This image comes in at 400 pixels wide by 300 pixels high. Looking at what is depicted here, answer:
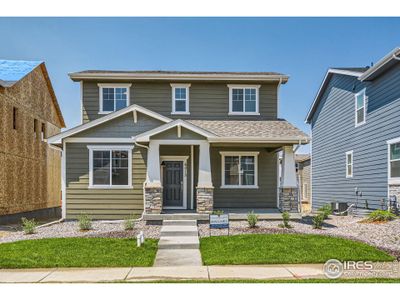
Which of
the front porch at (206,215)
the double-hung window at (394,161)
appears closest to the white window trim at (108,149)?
the front porch at (206,215)

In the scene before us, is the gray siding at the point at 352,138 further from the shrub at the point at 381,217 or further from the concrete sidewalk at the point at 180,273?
the concrete sidewalk at the point at 180,273

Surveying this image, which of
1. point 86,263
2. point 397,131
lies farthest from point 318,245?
point 397,131

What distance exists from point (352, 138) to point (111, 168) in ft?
35.4

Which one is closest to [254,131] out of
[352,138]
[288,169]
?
[288,169]

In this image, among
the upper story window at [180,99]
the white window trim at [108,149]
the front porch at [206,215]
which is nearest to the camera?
the front porch at [206,215]

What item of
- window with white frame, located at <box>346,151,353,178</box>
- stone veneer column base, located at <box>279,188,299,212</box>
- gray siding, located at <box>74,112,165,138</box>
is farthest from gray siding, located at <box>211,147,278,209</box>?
window with white frame, located at <box>346,151,353,178</box>

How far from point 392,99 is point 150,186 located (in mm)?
9258

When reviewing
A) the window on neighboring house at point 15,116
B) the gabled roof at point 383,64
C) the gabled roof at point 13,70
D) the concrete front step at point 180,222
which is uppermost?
the gabled roof at point 13,70

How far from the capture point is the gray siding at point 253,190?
15.5 m

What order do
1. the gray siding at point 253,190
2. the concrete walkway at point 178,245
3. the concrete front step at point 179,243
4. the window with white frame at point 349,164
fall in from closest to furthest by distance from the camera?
the concrete walkway at point 178,245
the concrete front step at point 179,243
the gray siding at point 253,190
the window with white frame at point 349,164

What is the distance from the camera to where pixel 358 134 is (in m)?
16.5

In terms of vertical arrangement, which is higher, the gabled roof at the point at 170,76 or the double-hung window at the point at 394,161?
the gabled roof at the point at 170,76

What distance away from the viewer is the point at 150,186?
12711 mm

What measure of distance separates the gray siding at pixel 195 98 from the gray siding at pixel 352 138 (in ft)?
12.6
